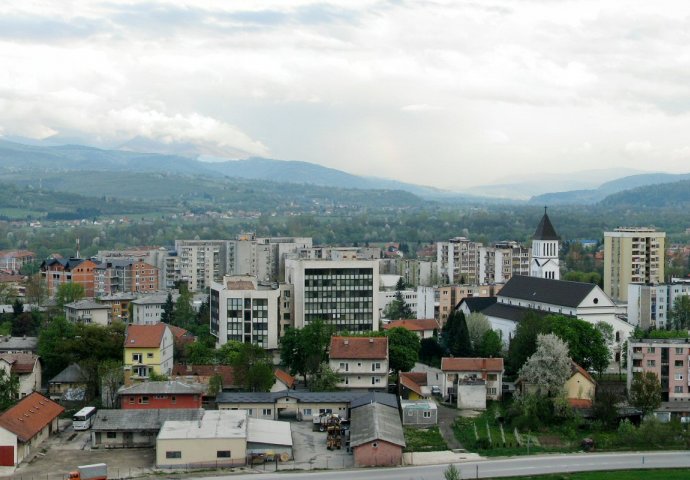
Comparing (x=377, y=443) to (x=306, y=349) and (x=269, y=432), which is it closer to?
(x=269, y=432)

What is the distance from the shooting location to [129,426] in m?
28.7

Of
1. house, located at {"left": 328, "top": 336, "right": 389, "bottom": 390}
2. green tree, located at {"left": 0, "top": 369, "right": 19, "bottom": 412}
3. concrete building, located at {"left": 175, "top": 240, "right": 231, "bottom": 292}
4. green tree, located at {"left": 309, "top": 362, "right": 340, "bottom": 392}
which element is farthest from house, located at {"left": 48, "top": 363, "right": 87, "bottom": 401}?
concrete building, located at {"left": 175, "top": 240, "right": 231, "bottom": 292}

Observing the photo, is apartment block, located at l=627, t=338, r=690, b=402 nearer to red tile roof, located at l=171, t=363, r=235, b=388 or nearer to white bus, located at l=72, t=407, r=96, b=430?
red tile roof, located at l=171, t=363, r=235, b=388

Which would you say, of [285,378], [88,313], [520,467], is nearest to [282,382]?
[285,378]

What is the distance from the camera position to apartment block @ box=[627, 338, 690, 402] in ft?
111

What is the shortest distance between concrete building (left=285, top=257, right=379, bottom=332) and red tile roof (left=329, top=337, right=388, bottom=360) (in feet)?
27.7

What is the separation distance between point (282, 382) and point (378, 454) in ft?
30.7

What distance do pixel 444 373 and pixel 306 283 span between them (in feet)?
36.3

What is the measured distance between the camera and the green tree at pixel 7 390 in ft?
103

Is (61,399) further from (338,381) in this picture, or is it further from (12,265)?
(12,265)

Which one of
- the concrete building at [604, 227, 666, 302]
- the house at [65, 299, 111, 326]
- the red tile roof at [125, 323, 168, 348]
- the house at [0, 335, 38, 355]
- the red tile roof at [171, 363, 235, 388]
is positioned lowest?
the red tile roof at [171, 363, 235, 388]

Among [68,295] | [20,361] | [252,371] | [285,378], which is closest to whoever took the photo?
[252,371]

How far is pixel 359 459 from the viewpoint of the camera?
26375 millimetres

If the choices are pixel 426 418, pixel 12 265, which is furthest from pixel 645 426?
pixel 12 265
